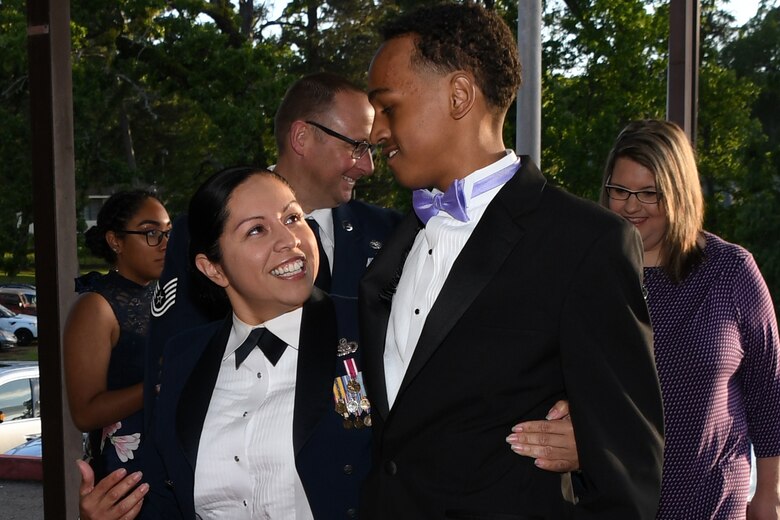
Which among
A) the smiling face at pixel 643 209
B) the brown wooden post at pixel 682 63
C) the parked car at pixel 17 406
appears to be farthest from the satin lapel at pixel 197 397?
the parked car at pixel 17 406

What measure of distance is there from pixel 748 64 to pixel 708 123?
1654 millimetres

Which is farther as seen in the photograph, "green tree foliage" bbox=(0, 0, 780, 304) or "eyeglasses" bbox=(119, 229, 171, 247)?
"green tree foliage" bbox=(0, 0, 780, 304)

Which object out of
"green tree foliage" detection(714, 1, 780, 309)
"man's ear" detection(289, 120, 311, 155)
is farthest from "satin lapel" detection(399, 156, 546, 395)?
"green tree foliage" detection(714, 1, 780, 309)

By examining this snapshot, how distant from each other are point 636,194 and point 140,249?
5.89ft

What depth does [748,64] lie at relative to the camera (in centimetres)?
1903

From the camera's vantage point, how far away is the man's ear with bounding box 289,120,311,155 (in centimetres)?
280

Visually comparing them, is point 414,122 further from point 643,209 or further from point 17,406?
point 17,406

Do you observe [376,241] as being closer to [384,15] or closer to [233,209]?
[233,209]

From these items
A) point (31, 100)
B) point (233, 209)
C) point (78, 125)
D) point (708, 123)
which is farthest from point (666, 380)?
point (708, 123)

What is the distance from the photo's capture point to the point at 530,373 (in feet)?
4.94

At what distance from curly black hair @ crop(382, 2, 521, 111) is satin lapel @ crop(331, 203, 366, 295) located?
0.96 meters

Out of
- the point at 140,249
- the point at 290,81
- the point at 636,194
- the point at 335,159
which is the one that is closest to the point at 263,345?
the point at 335,159

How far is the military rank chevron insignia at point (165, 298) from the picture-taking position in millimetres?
2412

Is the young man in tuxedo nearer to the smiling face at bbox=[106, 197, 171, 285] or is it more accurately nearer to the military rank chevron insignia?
the military rank chevron insignia
